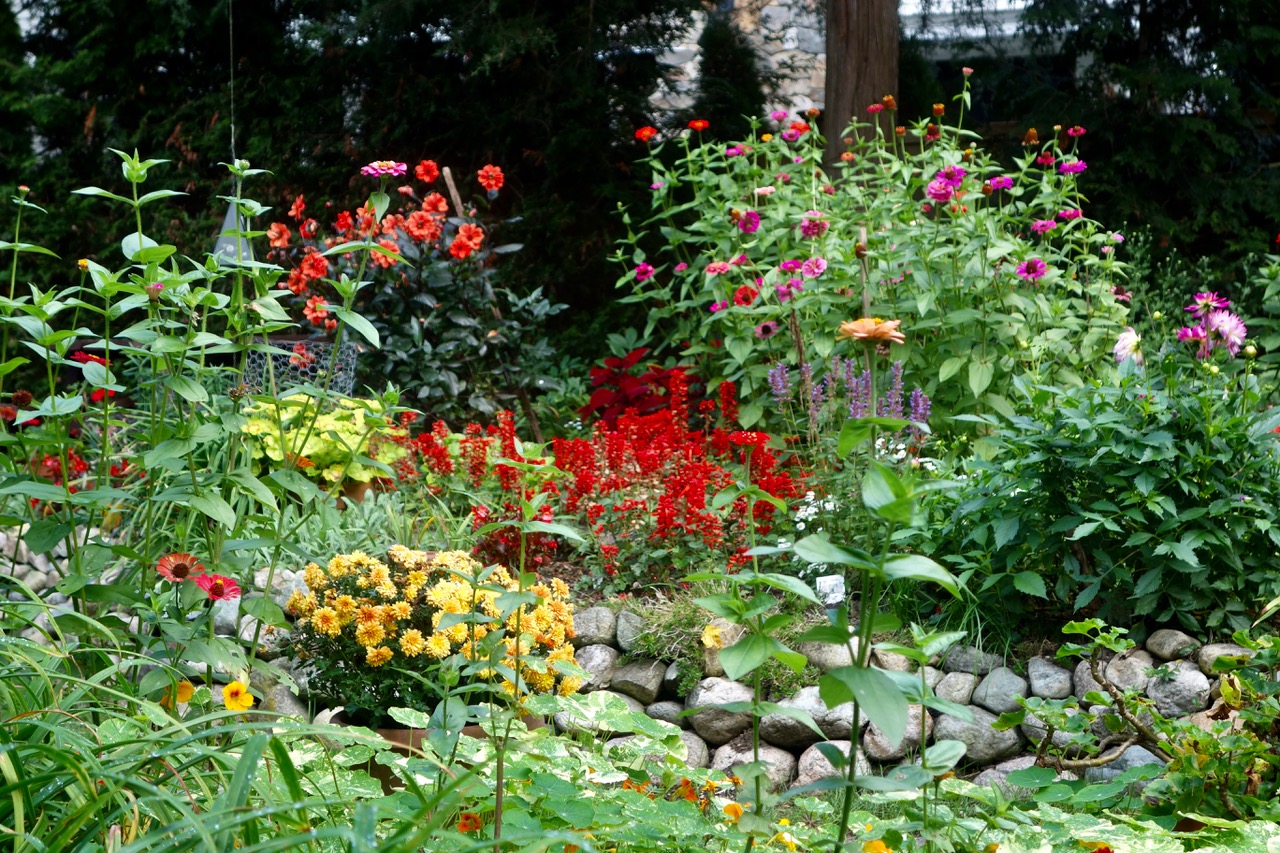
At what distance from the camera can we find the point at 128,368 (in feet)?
18.7

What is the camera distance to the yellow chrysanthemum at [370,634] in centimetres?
264

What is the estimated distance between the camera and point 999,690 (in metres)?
3.14

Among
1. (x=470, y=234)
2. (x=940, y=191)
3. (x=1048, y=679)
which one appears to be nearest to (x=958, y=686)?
(x=1048, y=679)

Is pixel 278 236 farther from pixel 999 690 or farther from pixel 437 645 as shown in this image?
pixel 999 690

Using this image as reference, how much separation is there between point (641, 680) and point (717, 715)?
0.26 m

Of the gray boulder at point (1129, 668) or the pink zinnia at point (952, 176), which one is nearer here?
the gray boulder at point (1129, 668)

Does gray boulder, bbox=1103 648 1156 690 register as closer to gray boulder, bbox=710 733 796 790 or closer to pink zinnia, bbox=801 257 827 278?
gray boulder, bbox=710 733 796 790

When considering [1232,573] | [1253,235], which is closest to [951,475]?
[1232,573]

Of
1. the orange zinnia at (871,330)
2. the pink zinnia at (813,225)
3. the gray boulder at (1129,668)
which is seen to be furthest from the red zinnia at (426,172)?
the orange zinnia at (871,330)

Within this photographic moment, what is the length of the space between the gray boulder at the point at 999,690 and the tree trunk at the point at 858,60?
3994 mm

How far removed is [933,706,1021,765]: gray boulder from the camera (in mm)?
3070

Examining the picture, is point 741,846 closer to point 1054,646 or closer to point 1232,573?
point 1054,646

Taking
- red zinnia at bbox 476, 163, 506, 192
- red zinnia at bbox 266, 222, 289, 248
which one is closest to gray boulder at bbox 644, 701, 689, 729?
red zinnia at bbox 476, 163, 506, 192

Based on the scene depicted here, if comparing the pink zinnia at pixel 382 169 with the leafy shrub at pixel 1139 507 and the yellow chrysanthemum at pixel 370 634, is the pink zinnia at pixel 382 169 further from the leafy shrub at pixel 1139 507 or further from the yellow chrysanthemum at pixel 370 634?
the leafy shrub at pixel 1139 507
